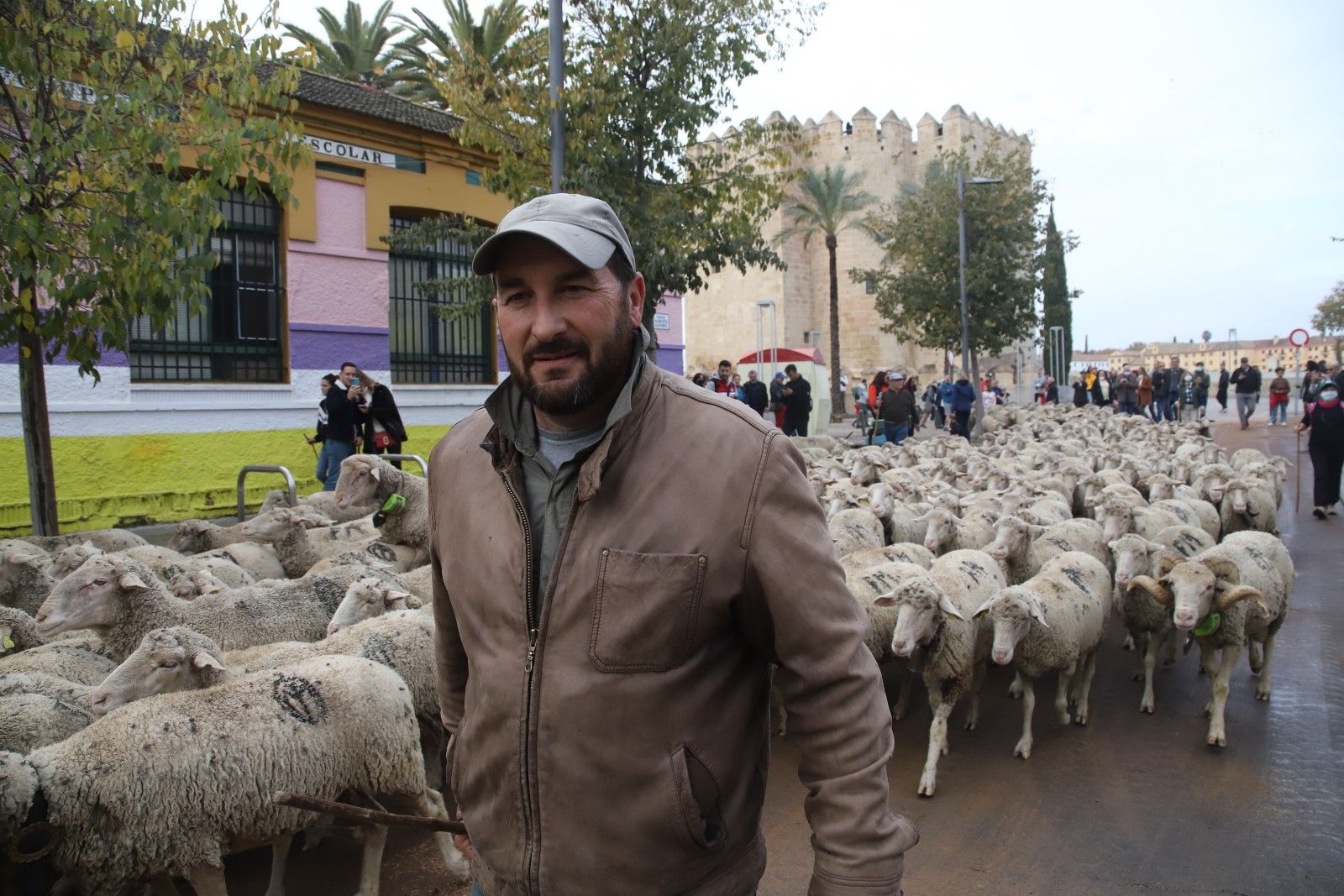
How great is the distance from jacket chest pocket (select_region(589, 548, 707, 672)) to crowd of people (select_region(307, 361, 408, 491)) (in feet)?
29.1

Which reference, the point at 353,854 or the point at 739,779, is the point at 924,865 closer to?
the point at 353,854

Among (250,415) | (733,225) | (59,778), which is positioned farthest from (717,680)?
(250,415)

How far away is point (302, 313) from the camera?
1266 cm

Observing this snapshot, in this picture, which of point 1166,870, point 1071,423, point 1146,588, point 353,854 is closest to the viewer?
point 1166,870

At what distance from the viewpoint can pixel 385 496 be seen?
7293 mm

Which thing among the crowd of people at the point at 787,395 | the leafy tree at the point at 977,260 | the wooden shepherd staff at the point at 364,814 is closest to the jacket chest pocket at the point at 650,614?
the wooden shepherd staff at the point at 364,814

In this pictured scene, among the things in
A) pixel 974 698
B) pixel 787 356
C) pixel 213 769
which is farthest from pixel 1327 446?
pixel 787 356

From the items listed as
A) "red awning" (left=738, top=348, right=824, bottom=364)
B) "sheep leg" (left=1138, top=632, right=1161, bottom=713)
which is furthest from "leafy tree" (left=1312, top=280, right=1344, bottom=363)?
"sheep leg" (left=1138, top=632, right=1161, bottom=713)

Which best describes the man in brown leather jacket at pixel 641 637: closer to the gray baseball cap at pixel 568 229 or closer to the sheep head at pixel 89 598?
the gray baseball cap at pixel 568 229

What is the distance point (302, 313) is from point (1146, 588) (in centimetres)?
1076

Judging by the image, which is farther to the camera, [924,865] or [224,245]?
[224,245]

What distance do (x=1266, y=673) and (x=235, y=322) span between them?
38.0ft

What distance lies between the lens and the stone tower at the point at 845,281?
4753 centimetres

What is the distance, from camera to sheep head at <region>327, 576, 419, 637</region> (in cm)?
487
